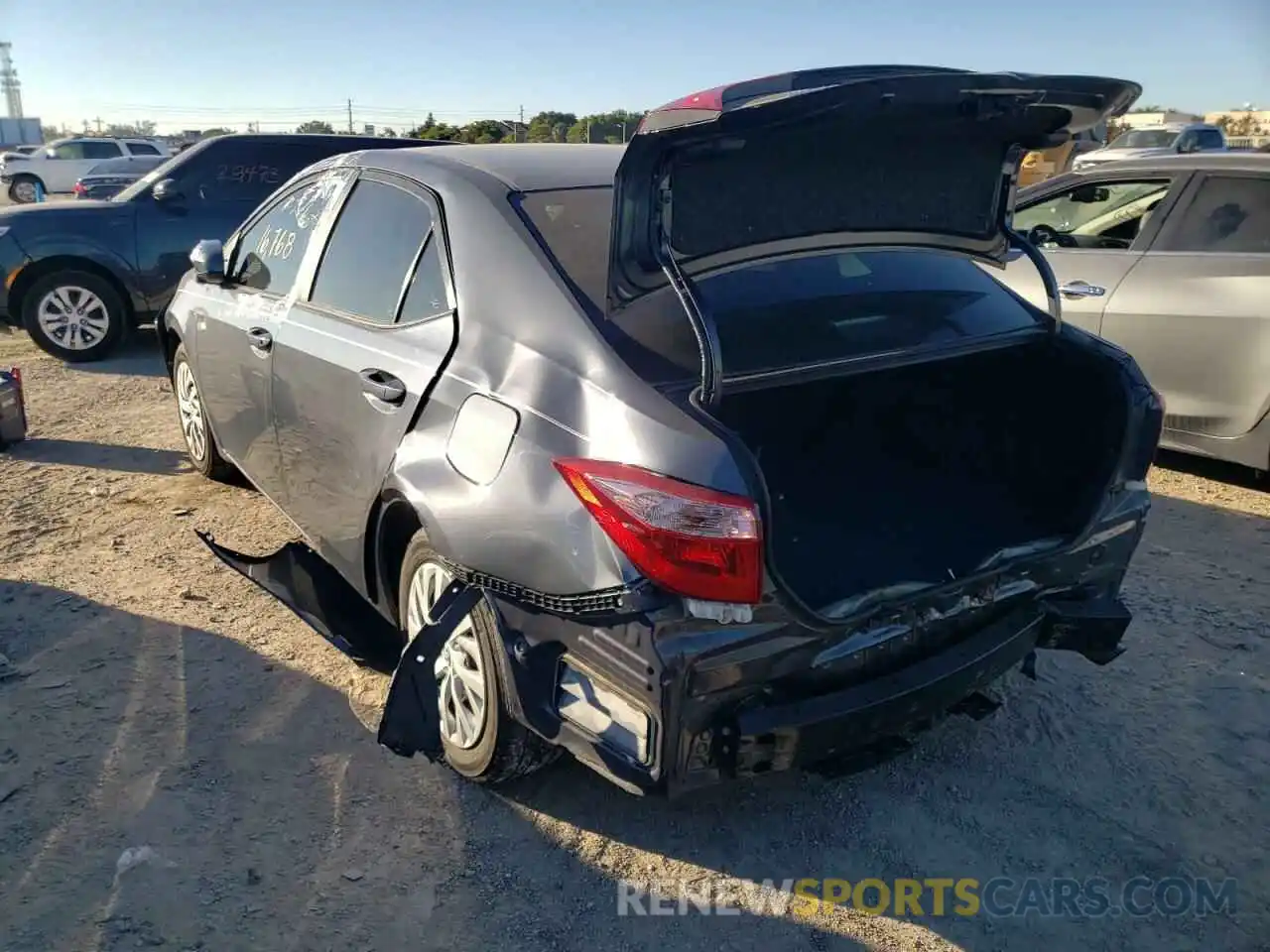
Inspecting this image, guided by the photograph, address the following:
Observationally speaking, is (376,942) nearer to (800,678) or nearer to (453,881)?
(453,881)

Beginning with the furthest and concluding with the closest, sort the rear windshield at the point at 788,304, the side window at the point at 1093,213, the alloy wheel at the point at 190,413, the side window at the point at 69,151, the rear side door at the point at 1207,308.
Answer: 1. the side window at the point at 69,151
2. the side window at the point at 1093,213
3. the alloy wheel at the point at 190,413
4. the rear side door at the point at 1207,308
5. the rear windshield at the point at 788,304

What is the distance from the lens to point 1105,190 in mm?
5727

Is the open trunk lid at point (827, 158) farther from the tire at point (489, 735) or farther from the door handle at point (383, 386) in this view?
the tire at point (489, 735)

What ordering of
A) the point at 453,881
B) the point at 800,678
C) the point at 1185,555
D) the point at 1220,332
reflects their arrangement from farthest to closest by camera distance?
the point at 1220,332, the point at 1185,555, the point at 453,881, the point at 800,678

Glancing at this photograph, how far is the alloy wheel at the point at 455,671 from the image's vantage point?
8.49 ft

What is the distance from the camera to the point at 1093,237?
18.6 ft

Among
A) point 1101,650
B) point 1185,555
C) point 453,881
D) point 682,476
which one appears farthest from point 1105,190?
point 453,881

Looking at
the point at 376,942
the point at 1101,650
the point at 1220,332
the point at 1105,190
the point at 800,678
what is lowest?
the point at 376,942

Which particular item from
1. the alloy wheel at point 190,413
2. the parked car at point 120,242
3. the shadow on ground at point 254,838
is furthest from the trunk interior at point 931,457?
the parked car at point 120,242

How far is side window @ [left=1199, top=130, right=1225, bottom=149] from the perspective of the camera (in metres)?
19.0

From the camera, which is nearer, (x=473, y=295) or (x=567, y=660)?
(x=567, y=660)

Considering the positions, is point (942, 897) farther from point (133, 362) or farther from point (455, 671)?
point (133, 362)

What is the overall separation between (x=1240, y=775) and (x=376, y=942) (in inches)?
98.1

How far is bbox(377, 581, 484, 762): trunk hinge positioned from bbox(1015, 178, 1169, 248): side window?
4.68 metres
